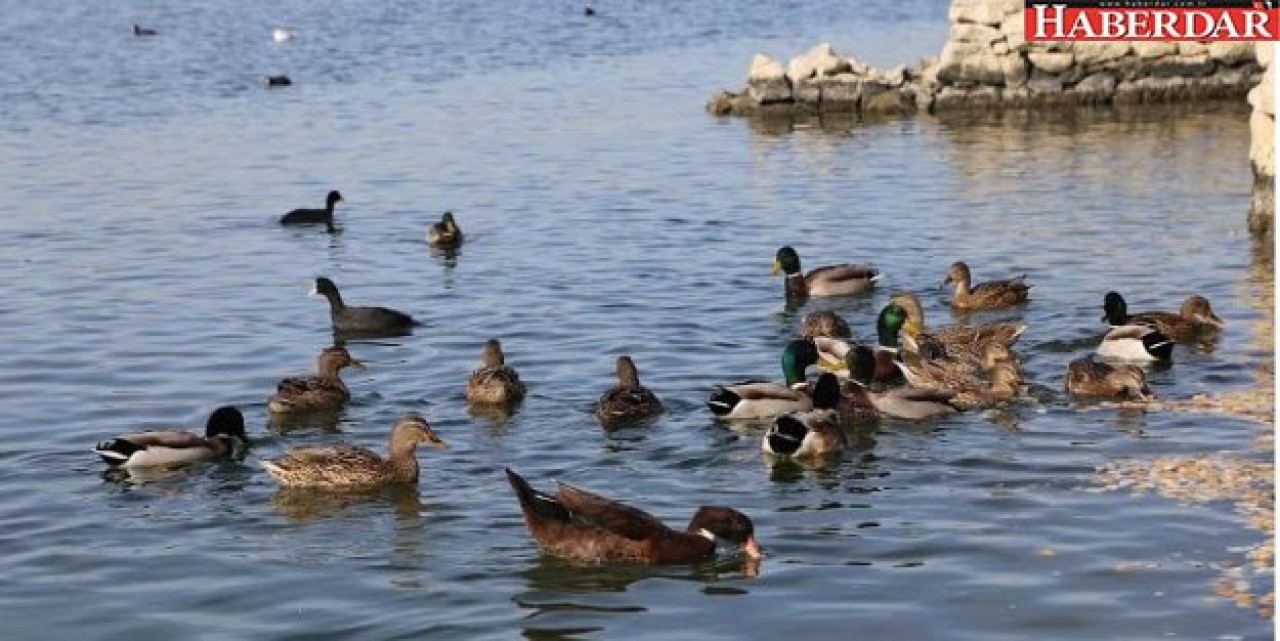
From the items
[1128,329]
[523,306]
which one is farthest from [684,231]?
[1128,329]

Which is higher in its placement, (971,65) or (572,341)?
(971,65)

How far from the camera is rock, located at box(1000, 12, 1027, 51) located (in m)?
43.7

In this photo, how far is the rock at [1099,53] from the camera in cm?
4462

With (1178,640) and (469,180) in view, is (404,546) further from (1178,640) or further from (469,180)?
(469,180)

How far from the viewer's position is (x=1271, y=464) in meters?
17.4

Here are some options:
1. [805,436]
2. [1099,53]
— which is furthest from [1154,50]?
[805,436]

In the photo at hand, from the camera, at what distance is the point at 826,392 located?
19.3 meters

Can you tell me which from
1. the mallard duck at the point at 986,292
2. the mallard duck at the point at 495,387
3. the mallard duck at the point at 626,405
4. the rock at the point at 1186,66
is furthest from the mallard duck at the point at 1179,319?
the rock at the point at 1186,66

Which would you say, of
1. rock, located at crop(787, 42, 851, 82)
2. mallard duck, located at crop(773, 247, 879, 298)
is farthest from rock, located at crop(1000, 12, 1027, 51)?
mallard duck, located at crop(773, 247, 879, 298)

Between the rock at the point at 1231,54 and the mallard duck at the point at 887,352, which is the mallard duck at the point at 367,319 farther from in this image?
the rock at the point at 1231,54

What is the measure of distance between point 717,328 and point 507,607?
10.2 m

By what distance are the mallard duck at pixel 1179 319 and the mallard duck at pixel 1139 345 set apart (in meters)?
0.72

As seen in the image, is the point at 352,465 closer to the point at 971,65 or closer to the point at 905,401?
the point at 905,401

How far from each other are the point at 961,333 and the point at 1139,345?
6.16 ft
